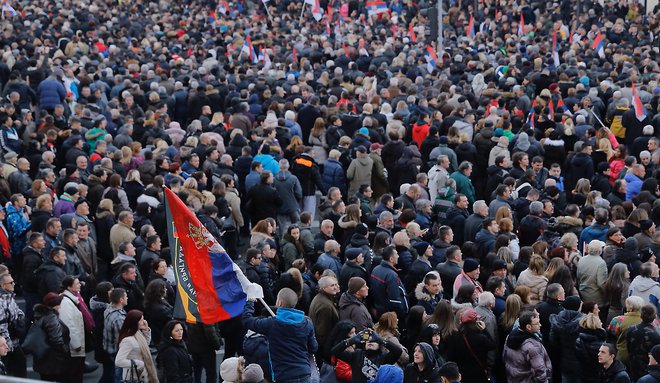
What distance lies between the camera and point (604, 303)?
1217 centimetres

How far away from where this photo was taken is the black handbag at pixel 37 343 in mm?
10820

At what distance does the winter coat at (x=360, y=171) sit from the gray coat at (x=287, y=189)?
127 centimetres

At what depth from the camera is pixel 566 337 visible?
1082 cm

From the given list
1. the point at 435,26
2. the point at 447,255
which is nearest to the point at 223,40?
the point at 435,26

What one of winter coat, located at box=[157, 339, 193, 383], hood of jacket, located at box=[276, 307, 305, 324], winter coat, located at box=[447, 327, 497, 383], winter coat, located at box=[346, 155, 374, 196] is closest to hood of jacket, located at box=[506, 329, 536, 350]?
winter coat, located at box=[447, 327, 497, 383]

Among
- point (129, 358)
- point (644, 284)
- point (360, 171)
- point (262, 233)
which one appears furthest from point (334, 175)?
point (129, 358)

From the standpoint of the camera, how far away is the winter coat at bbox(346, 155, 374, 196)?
55.2 ft

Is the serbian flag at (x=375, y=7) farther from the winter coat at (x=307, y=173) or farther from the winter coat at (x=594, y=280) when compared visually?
the winter coat at (x=594, y=280)

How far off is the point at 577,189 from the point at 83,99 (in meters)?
10.0

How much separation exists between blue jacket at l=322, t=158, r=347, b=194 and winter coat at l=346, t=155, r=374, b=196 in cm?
12

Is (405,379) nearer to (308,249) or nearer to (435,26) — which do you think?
(308,249)

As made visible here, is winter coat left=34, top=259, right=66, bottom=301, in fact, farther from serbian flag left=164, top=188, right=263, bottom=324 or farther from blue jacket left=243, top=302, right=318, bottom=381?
serbian flag left=164, top=188, right=263, bottom=324

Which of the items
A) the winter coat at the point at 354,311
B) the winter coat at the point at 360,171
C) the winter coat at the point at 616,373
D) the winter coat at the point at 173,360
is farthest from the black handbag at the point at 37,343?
the winter coat at the point at 360,171

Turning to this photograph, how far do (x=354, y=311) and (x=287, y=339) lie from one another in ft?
3.80
